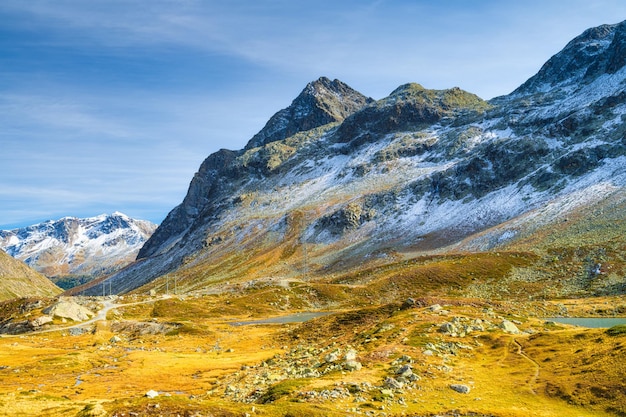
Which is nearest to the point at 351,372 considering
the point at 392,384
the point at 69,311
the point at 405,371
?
the point at 405,371

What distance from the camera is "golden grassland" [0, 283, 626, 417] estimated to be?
3422 centimetres

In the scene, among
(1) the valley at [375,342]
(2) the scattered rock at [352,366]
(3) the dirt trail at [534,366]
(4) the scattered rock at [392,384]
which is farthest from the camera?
(2) the scattered rock at [352,366]

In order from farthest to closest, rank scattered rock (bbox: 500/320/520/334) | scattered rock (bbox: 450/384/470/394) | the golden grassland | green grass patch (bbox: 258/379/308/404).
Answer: scattered rock (bbox: 500/320/520/334)
green grass patch (bbox: 258/379/308/404)
scattered rock (bbox: 450/384/470/394)
the golden grassland

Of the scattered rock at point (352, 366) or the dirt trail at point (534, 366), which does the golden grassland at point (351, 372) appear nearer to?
the dirt trail at point (534, 366)

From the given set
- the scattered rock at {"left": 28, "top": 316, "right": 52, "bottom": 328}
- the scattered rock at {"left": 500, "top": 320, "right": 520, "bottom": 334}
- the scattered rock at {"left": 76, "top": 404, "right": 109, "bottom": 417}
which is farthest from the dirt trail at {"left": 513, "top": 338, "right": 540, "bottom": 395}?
the scattered rock at {"left": 28, "top": 316, "right": 52, "bottom": 328}

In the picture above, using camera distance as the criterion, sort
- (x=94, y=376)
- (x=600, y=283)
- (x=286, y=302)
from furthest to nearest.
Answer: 1. (x=286, y=302)
2. (x=600, y=283)
3. (x=94, y=376)

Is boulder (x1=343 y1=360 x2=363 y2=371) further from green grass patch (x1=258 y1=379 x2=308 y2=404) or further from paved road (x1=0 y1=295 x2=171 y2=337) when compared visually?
paved road (x1=0 y1=295 x2=171 y2=337)

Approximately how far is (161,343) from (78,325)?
117 ft

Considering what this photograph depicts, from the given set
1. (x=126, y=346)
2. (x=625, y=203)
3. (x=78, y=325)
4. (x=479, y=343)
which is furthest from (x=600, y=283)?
(x=78, y=325)

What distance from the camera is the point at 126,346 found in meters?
91.1

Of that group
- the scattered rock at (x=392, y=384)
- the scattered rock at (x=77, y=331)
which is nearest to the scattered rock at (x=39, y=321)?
the scattered rock at (x=77, y=331)

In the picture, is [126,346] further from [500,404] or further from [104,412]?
[500,404]

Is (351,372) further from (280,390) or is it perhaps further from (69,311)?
(69,311)

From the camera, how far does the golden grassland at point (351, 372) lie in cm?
3422
